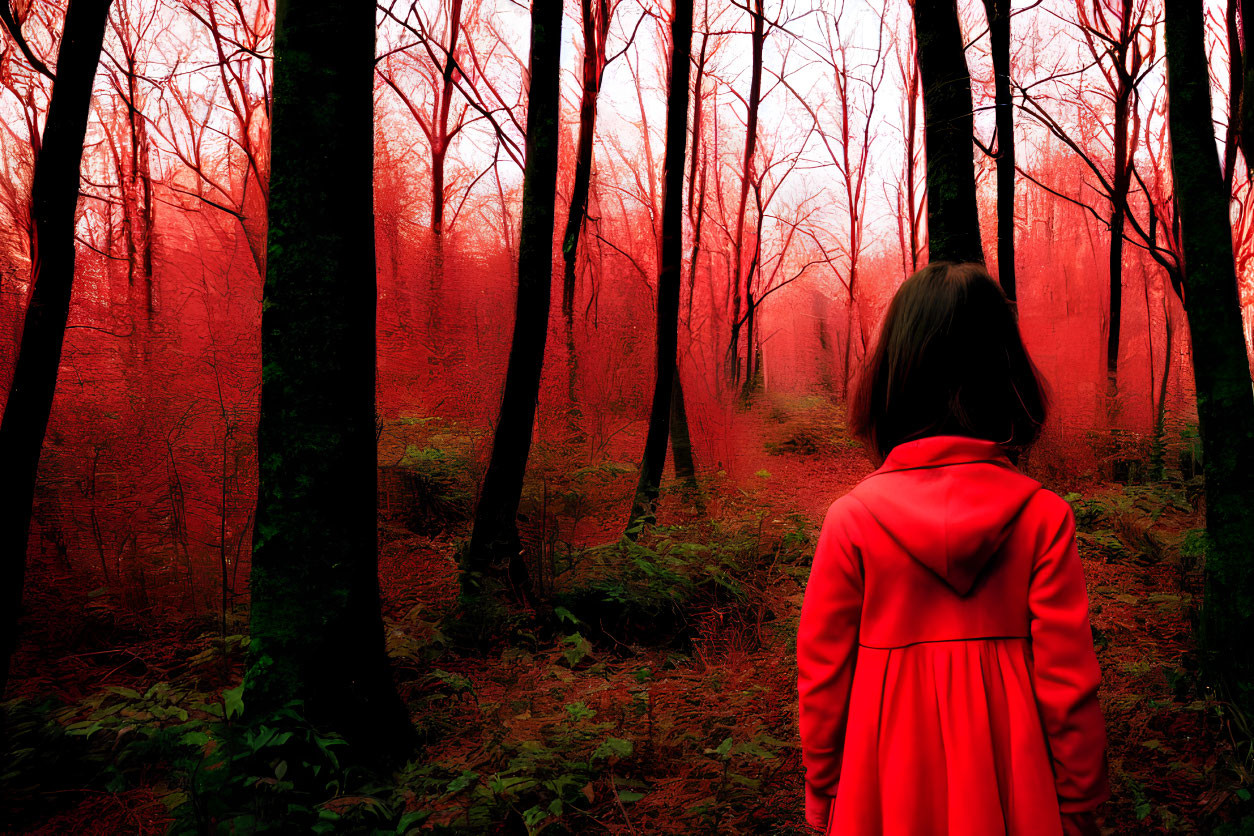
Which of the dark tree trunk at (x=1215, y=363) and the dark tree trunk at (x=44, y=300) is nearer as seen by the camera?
the dark tree trunk at (x=1215, y=363)

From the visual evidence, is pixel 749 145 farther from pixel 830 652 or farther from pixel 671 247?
pixel 830 652

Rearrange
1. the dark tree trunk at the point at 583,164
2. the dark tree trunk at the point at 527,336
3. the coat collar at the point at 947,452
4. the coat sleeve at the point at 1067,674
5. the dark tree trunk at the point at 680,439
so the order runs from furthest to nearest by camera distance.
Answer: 1. the dark tree trunk at the point at 680,439
2. the dark tree trunk at the point at 583,164
3. the dark tree trunk at the point at 527,336
4. the coat collar at the point at 947,452
5. the coat sleeve at the point at 1067,674

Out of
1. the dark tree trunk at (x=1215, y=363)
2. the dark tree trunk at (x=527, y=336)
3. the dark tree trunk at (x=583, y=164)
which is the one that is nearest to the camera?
the dark tree trunk at (x=1215, y=363)

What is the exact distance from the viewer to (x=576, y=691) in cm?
Result: 310

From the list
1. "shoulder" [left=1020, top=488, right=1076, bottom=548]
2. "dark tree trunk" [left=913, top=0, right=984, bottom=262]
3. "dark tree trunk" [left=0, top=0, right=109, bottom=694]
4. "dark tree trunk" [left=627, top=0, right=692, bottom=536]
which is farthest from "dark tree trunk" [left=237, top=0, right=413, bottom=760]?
"dark tree trunk" [left=627, top=0, right=692, bottom=536]

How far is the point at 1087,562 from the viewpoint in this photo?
5.10 metres

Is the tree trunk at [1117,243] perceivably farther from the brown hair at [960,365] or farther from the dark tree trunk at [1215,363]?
the brown hair at [960,365]

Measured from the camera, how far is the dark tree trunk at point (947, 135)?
285cm

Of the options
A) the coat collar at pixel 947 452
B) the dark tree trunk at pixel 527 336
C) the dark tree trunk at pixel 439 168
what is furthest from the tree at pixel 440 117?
the coat collar at pixel 947 452

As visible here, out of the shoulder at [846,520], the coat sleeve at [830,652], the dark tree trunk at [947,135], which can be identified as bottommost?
the coat sleeve at [830,652]

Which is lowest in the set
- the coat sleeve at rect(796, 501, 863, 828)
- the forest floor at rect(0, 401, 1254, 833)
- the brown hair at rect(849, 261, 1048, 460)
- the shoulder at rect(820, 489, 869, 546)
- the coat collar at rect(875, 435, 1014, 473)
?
the forest floor at rect(0, 401, 1254, 833)

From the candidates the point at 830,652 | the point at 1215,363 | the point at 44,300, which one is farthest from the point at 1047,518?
the point at 44,300

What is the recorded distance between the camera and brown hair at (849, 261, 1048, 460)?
1159 mm

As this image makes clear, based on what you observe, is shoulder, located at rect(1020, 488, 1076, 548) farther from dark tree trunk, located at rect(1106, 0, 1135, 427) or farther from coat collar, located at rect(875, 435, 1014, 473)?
dark tree trunk, located at rect(1106, 0, 1135, 427)
